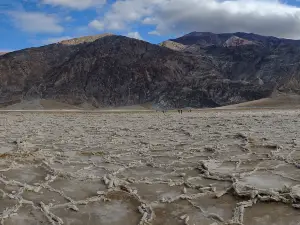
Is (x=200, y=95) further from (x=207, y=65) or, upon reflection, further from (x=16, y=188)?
(x=16, y=188)

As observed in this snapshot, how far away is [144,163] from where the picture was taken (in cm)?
934

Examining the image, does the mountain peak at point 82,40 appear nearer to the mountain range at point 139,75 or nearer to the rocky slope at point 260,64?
the mountain range at point 139,75

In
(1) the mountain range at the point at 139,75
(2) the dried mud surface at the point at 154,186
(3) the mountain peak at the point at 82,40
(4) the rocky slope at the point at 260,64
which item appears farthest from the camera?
(3) the mountain peak at the point at 82,40

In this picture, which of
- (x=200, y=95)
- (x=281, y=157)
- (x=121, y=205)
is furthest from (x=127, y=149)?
(x=200, y=95)

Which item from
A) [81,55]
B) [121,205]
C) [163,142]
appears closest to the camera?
[121,205]

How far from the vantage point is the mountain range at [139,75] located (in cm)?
8401

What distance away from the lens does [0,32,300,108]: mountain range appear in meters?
84.0

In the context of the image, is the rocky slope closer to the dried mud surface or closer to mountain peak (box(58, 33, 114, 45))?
mountain peak (box(58, 33, 114, 45))

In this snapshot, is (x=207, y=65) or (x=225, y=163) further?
(x=207, y=65)

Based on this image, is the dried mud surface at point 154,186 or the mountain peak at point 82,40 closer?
the dried mud surface at point 154,186

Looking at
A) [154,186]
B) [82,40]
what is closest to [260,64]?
[82,40]

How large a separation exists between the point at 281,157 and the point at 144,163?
310 cm

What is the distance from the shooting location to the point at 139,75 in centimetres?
9069

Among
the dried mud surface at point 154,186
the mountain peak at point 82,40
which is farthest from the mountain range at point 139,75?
the dried mud surface at point 154,186
